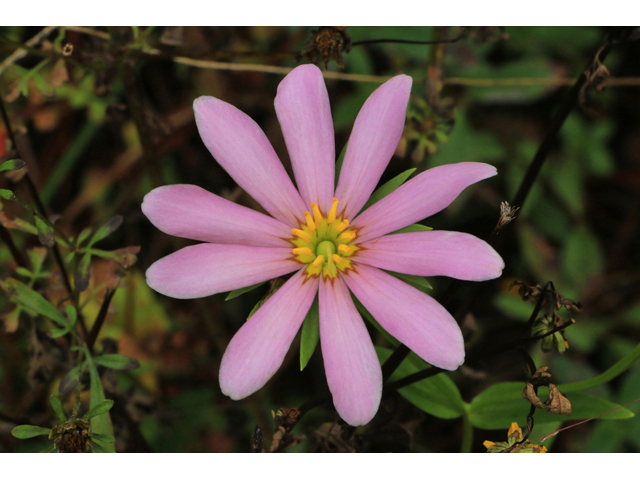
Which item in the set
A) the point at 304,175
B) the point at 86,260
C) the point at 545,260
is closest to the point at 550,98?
the point at 545,260

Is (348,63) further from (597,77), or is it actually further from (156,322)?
(156,322)

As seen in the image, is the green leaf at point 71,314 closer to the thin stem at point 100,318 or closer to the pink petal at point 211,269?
the thin stem at point 100,318

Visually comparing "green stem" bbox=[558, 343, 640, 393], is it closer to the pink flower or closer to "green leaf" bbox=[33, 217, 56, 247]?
the pink flower

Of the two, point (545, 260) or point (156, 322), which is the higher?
point (545, 260)

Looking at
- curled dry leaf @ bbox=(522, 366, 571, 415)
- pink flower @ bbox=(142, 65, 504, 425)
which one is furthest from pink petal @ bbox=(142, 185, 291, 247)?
curled dry leaf @ bbox=(522, 366, 571, 415)

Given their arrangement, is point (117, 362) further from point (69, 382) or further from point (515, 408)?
point (515, 408)
